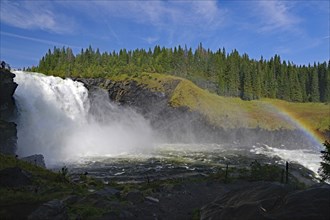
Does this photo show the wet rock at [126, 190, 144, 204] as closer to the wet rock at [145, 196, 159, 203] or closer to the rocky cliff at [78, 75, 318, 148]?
the wet rock at [145, 196, 159, 203]

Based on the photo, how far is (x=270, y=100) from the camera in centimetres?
12488

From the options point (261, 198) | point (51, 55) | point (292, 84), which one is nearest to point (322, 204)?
point (261, 198)

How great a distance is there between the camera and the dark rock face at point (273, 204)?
1012 centimetres

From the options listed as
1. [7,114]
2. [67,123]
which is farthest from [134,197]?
[67,123]

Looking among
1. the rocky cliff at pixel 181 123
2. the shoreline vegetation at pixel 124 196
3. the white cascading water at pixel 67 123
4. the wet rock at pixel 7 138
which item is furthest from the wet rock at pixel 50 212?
the rocky cliff at pixel 181 123

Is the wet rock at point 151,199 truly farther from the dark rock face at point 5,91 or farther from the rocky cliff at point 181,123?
the rocky cliff at point 181,123

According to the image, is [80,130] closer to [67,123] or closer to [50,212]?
[67,123]

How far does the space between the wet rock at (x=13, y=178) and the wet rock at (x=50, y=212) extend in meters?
5.21

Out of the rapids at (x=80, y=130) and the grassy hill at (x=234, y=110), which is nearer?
the rapids at (x=80, y=130)

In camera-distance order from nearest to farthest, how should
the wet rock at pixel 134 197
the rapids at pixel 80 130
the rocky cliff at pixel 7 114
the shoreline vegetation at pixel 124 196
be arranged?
the shoreline vegetation at pixel 124 196 → the wet rock at pixel 134 197 → the rocky cliff at pixel 7 114 → the rapids at pixel 80 130

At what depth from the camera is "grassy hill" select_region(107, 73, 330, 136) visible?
91.9 metres

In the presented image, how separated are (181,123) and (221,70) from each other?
5438 centimetres

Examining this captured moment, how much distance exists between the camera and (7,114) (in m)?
45.9

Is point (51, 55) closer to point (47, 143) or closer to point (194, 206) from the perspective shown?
point (47, 143)
